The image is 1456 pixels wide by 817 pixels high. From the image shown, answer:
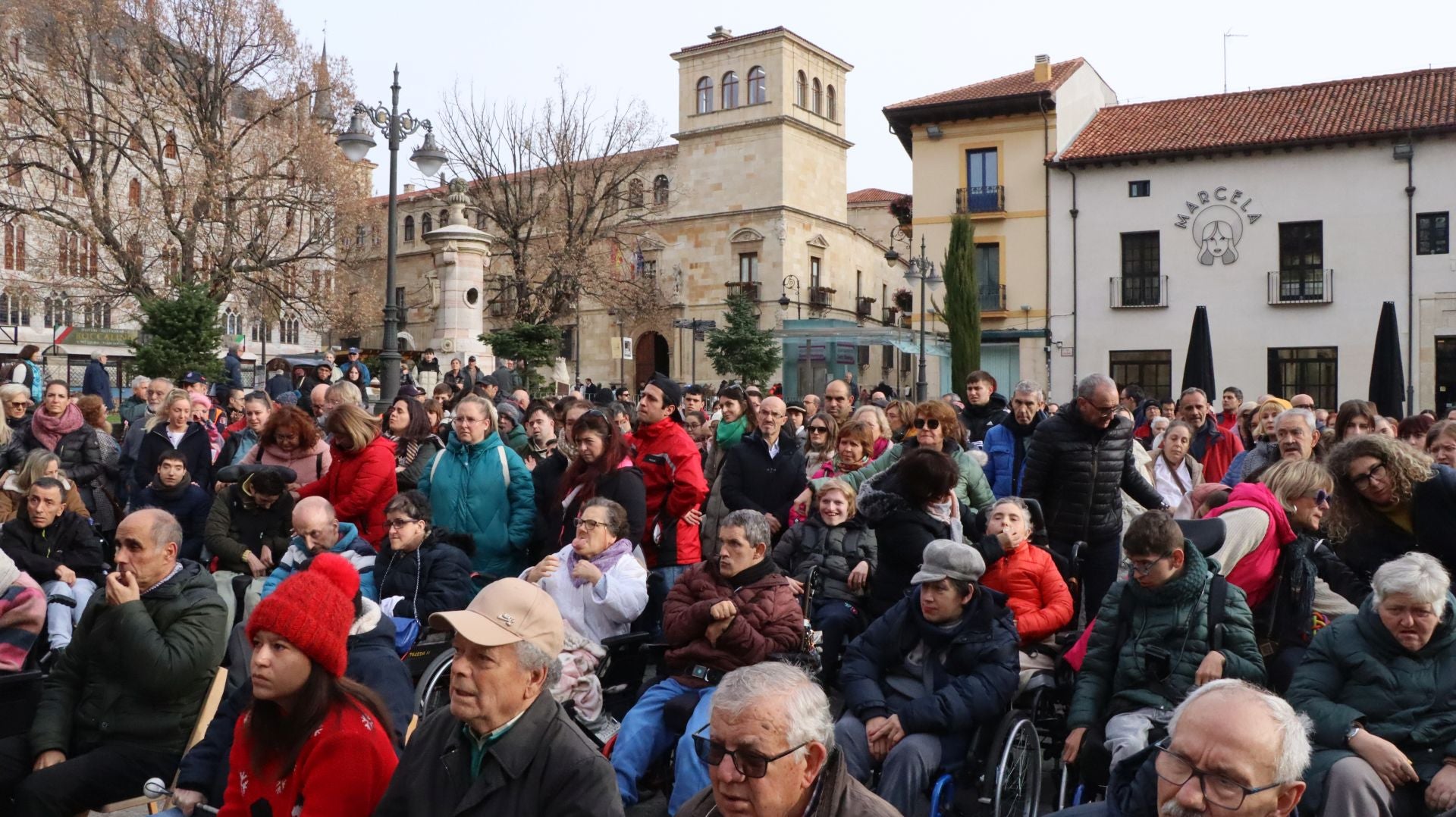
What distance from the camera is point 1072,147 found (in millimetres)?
35812

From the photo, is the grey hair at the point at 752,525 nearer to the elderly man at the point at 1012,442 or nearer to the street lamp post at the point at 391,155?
the elderly man at the point at 1012,442

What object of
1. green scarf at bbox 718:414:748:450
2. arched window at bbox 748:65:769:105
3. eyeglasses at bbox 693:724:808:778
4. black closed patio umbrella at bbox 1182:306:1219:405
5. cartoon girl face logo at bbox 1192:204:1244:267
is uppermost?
arched window at bbox 748:65:769:105

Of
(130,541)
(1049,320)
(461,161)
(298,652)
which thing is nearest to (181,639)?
(130,541)

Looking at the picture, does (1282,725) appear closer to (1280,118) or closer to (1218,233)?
(1218,233)

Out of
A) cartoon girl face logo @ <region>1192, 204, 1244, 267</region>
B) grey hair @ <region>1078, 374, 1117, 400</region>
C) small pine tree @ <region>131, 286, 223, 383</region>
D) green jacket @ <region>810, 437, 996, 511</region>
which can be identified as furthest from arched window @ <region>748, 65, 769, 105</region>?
grey hair @ <region>1078, 374, 1117, 400</region>

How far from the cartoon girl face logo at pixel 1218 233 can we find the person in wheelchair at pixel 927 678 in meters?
31.8

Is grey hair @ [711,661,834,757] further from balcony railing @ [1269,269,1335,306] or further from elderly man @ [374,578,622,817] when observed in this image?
balcony railing @ [1269,269,1335,306]

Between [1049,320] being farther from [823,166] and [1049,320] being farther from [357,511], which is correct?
[357,511]

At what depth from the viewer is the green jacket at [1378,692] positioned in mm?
4180

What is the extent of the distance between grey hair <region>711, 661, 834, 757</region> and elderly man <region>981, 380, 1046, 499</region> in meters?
5.88

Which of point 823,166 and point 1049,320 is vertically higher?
point 823,166

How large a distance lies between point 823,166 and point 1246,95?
20.0m

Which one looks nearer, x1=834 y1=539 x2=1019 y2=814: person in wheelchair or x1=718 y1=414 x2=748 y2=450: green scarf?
x1=834 y1=539 x2=1019 y2=814: person in wheelchair

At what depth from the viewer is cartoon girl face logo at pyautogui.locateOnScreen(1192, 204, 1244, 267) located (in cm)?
3356
